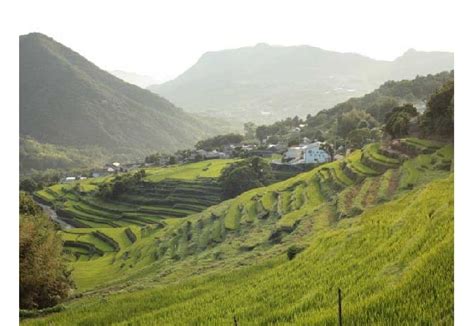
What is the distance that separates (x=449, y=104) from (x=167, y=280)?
5.04m

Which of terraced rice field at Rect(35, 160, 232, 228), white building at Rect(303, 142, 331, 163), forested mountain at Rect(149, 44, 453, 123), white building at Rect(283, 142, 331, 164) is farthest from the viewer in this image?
terraced rice field at Rect(35, 160, 232, 228)

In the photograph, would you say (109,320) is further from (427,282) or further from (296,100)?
(296,100)

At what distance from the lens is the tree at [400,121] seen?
7809 mm

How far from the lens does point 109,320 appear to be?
5.69 m

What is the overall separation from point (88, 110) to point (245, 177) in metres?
30.9

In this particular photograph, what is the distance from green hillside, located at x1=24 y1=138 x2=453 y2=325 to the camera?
352 centimetres

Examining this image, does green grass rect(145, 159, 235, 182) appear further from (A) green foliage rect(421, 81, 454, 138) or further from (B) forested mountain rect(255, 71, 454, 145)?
(A) green foliage rect(421, 81, 454, 138)

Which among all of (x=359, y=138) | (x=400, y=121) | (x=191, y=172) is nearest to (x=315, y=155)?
(x=359, y=138)

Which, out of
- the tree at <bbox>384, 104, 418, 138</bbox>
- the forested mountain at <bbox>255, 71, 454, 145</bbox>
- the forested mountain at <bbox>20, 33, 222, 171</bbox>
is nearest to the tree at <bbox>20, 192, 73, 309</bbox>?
the forested mountain at <bbox>20, 33, 222, 171</bbox>

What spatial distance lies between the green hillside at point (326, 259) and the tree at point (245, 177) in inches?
143

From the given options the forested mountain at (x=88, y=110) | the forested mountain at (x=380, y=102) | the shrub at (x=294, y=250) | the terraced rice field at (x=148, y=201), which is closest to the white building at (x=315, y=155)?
the forested mountain at (x=380, y=102)

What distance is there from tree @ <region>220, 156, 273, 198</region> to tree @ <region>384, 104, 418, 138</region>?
696 centimetres

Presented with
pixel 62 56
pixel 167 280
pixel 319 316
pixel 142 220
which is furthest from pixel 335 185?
pixel 62 56
